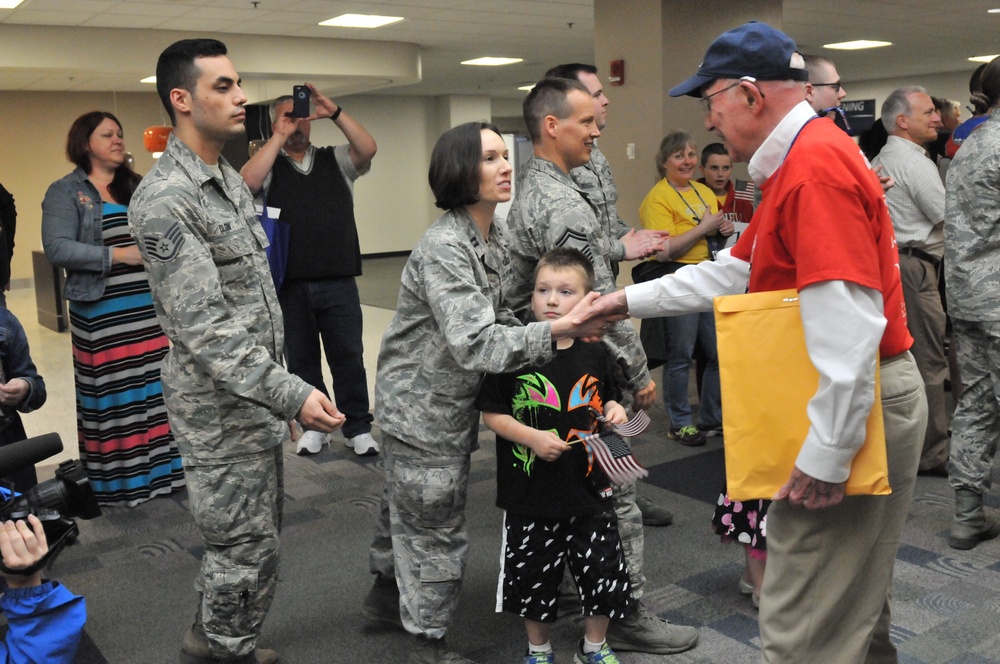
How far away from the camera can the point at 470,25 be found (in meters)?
10.3

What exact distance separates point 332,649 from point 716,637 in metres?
1.09

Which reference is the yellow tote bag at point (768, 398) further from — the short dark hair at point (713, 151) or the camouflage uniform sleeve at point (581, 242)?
the short dark hair at point (713, 151)

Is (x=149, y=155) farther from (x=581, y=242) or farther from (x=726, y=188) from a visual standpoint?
(x=581, y=242)

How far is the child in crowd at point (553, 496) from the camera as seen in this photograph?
2.27m

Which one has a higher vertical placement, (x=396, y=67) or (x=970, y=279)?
(x=396, y=67)

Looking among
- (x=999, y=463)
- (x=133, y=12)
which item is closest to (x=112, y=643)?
(x=999, y=463)

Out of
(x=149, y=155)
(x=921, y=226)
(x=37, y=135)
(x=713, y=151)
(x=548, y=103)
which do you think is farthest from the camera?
(x=149, y=155)

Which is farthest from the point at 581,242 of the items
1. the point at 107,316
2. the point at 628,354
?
the point at 107,316

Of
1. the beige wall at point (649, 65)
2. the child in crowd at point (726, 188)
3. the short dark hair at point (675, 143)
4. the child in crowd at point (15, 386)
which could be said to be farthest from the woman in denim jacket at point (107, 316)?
the beige wall at point (649, 65)

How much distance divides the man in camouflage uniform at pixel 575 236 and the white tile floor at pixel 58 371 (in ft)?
8.96

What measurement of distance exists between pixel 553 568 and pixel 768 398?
0.93 m

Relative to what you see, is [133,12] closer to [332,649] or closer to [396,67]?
[396,67]

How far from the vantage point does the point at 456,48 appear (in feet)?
39.7

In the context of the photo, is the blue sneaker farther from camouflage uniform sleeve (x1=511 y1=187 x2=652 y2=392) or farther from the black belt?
the black belt
